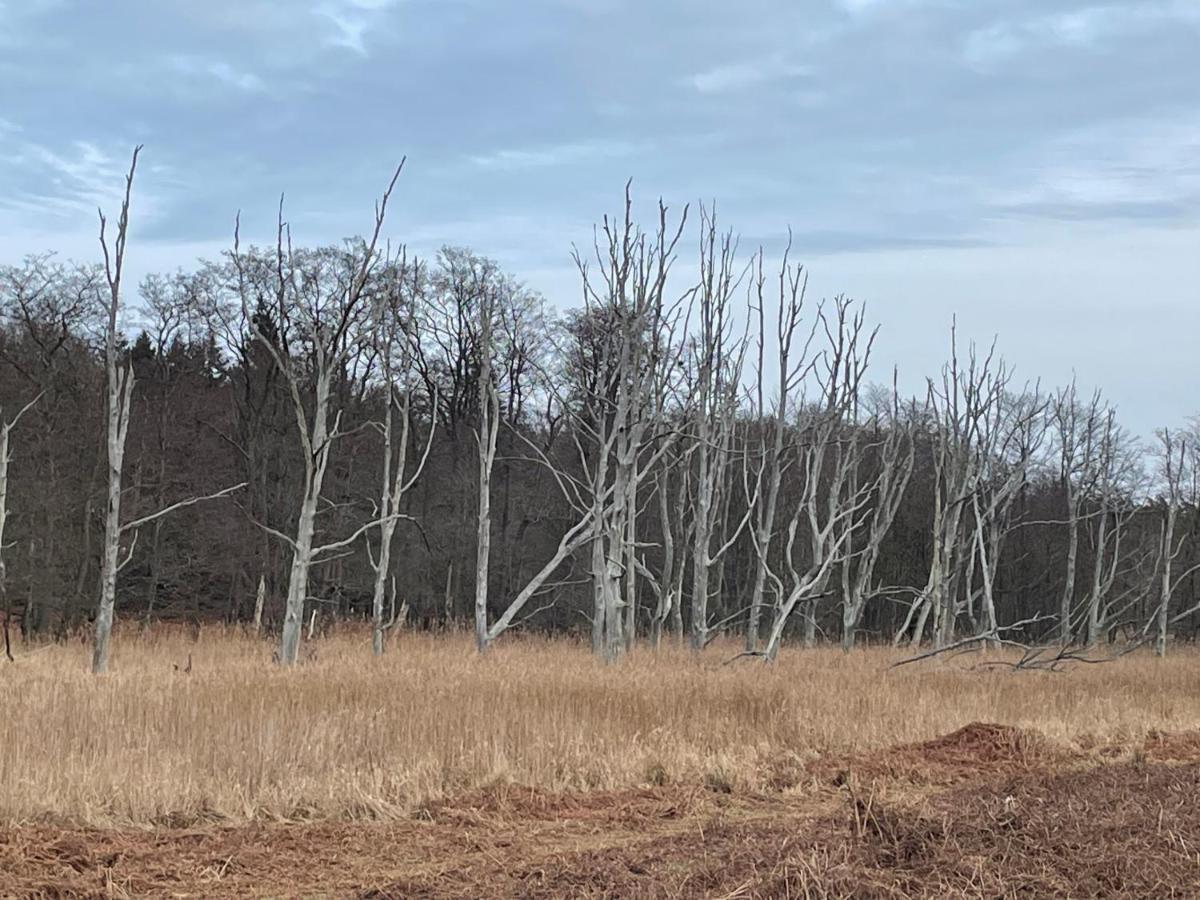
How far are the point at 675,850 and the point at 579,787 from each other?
7.48 ft

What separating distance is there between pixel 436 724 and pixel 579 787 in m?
1.56

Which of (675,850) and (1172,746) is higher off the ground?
(675,850)

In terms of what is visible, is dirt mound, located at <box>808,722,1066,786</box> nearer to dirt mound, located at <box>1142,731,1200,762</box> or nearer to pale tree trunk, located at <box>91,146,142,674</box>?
dirt mound, located at <box>1142,731,1200,762</box>

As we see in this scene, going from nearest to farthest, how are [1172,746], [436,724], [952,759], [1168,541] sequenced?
[436,724] < [952,759] < [1172,746] < [1168,541]

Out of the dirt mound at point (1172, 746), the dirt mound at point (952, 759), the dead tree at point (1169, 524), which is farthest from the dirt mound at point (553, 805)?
the dead tree at point (1169, 524)

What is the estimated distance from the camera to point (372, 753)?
8680mm

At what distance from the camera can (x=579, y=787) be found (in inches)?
336

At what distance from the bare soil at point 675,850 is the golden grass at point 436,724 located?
0.43 metres

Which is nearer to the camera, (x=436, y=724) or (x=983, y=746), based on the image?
(x=436, y=724)

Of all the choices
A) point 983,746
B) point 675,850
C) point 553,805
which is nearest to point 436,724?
point 553,805

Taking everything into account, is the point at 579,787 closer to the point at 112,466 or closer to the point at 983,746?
the point at 983,746

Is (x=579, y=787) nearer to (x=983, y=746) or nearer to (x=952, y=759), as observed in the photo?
(x=952, y=759)

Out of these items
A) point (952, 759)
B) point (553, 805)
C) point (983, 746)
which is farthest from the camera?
point (983, 746)

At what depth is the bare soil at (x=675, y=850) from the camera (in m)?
5.39
